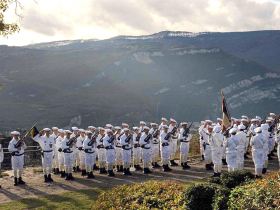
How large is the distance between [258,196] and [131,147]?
1234 cm

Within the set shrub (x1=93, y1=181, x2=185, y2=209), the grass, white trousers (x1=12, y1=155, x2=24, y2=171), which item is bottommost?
the grass

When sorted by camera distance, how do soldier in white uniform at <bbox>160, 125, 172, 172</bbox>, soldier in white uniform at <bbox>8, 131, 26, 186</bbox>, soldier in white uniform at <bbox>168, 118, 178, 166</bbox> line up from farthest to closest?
soldier in white uniform at <bbox>168, 118, 178, 166</bbox>
soldier in white uniform at <bbox>160, 125, 172, 172</bbox>
soldier in white uniform at <bbox>8, 131, 26, 186</bbox>

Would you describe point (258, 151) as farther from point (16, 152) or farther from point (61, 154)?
point (16, 152)

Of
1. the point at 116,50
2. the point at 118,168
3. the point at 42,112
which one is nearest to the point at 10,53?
the point at 116,50

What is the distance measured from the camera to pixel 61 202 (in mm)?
14180

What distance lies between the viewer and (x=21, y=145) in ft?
58.2

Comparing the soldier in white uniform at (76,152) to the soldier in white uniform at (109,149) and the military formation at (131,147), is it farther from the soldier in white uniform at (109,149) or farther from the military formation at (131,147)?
the soldier in white uniform at (109,149)

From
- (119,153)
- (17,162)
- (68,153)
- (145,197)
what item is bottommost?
(145,197)

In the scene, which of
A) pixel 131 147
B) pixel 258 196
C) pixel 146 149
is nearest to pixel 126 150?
pixel 131 147

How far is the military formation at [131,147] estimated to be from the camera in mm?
16766

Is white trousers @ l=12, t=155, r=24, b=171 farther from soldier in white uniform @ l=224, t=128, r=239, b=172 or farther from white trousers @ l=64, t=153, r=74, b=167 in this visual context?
soldier in white uniform @ l=224, t=128, r=239, b=172

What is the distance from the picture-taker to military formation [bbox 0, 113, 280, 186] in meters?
16.8

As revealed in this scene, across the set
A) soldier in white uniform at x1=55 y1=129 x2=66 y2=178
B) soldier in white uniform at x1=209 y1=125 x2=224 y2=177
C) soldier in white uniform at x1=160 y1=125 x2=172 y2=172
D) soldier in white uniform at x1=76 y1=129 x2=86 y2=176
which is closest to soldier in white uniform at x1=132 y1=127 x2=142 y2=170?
soldier in white uniform at x1=160 y1=125 x2=172 y2=172

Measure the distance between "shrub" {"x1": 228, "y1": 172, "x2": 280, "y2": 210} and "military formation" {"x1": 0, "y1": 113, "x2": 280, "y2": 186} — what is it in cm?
742
